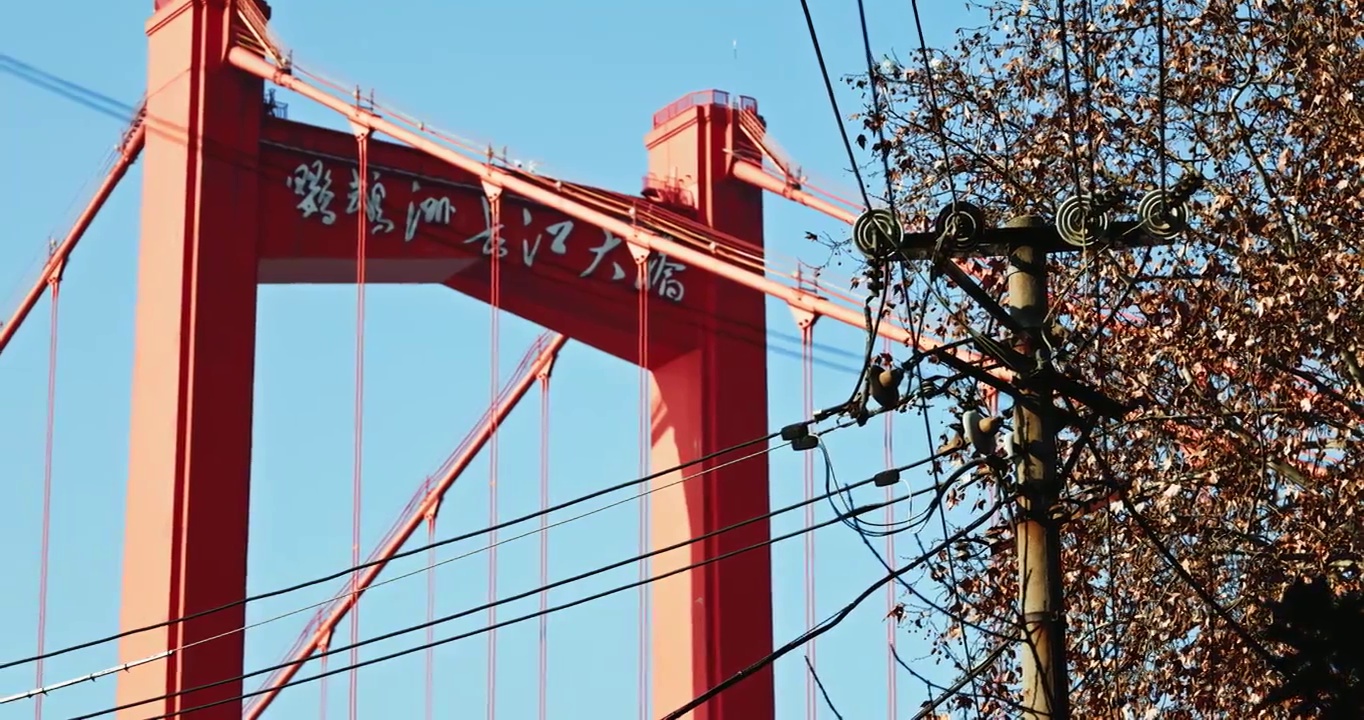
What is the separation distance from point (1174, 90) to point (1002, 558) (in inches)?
112

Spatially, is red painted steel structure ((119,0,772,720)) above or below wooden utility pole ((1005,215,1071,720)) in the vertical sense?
above

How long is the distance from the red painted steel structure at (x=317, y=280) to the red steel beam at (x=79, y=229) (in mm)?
1050

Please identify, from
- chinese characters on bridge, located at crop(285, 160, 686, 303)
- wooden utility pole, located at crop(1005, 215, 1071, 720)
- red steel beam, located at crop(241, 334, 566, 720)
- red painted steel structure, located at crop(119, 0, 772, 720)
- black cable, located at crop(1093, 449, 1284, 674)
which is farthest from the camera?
red steel beam, located at crop(241, 334, 566, 720)

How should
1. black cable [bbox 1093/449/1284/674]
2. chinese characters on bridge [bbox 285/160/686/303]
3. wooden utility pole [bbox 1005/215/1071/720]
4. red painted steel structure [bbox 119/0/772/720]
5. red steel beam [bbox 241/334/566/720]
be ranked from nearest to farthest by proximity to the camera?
wooden utility pole [bbox 1005/215/1071/720], black cable [bbox 1093/449/1284/674], red painted steel structure [bbox 119/0/772/720], chinese characters on bridge [bbox 285/160/686/303], red steel beam [bbox 241/334/566/720]

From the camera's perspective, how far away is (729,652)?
23906 mm

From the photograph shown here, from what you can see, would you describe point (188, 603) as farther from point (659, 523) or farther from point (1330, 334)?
point (1330, 334)

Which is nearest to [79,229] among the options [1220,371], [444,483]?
[444,483]

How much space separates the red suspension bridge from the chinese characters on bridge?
0.02 metres

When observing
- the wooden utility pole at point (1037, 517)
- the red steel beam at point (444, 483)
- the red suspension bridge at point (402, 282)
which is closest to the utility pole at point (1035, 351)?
the wooden utility pole at point (1037, 517)

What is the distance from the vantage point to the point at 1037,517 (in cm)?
1148

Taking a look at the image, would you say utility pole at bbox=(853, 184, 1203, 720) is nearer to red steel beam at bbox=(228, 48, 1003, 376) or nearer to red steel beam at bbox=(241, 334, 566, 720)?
red steel beam at bbox=(228, 48, 1003, 376)

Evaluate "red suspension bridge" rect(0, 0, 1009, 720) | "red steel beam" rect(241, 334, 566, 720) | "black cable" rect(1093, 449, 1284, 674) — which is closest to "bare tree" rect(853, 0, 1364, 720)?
"black cable" rect(1093, 449, 1284, 674)

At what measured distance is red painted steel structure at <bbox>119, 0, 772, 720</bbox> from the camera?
21.3 metres

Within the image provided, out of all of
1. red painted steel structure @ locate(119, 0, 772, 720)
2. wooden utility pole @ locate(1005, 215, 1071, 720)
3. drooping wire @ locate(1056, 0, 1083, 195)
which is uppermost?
red painted steel structure @ locate(119, 0, 772, 720)
